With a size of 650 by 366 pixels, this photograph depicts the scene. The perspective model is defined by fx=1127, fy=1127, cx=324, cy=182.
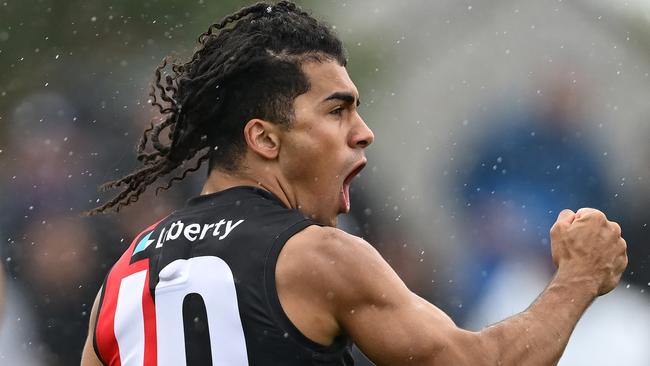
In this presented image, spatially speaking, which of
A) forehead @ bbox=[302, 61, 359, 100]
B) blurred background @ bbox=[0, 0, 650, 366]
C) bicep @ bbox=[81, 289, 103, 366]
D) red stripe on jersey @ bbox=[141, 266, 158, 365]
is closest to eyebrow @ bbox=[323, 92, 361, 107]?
forehead @ bbox=[302, 61, 359, 100]

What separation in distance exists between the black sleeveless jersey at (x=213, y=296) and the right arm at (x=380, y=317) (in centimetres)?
5

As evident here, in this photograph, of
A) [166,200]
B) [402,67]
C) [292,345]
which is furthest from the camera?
[402,67]

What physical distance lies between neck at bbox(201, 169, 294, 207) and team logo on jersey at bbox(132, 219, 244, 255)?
0.62 feet

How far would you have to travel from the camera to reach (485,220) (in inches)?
247

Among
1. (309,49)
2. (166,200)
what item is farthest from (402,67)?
(309,49)

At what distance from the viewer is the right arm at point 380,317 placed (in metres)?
2.85

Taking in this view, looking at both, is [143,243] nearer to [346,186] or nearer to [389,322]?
[346,186]

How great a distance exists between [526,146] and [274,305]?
3.83 metres

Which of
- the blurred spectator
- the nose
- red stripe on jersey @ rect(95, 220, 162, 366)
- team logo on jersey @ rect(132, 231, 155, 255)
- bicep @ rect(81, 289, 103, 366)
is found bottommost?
the blurred spectator

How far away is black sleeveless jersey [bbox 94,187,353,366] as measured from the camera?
2.89m

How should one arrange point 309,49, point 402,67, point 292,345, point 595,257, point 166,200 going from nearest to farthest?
1. point 292,345
2. point 595,257
3. point 309,49
4. point 166,200
5. point 402,67

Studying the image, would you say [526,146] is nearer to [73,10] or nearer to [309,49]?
[73,10]

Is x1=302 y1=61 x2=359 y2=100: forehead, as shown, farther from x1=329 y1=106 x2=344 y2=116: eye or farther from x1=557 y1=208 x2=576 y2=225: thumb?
x1=557 y1=208 x2=576 y2=225: thumb

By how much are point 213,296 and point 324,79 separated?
775 millimetres
